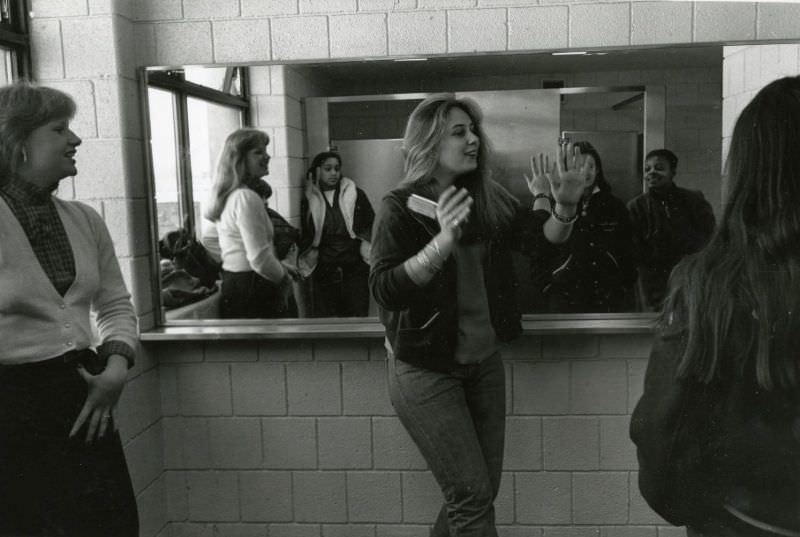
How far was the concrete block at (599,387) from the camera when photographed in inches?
111

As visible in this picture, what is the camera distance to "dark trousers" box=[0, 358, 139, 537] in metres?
1.79

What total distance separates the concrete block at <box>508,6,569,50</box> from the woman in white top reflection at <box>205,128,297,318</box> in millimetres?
943

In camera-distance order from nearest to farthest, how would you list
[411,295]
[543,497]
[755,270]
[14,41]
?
1. [755,270]
2. [411,295]
3. [14,41]
4. [543,497]

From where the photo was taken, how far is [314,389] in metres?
2.92

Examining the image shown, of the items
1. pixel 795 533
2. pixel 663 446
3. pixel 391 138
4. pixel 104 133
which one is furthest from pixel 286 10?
pixel 795 533

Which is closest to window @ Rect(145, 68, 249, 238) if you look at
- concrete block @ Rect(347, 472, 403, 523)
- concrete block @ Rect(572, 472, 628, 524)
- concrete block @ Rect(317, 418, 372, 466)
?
concrete block @ Rect(317, 418, 372, 466)

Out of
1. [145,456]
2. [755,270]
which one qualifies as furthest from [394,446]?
[755,270]

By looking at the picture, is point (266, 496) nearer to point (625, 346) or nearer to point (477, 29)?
point (625, 346)

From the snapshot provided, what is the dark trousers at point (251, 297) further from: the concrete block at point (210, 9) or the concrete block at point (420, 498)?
the concrete block at point (210, 9)

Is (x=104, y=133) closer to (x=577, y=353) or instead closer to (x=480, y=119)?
(x=480, y=119)

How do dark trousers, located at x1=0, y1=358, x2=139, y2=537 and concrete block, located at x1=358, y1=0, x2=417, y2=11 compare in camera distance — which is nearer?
dark trousers, located at x1=0, y1=358, x2=139, y2=537

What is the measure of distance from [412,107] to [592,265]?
83cm

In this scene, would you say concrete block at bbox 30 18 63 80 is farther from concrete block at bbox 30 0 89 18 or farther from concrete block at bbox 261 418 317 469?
concrete block at bbox 261 418 317 469

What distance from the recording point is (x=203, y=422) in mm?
2988
